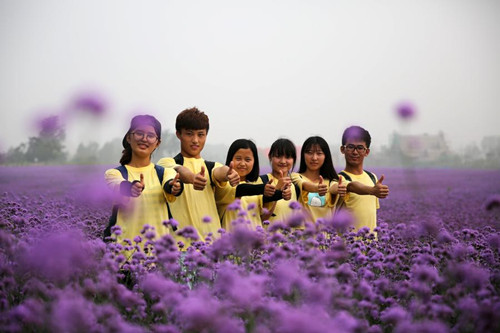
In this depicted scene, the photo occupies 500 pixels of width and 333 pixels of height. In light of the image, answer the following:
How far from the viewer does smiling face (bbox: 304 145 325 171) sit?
3598 mm

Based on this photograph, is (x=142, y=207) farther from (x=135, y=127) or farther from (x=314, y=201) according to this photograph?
(x=314, y=201)

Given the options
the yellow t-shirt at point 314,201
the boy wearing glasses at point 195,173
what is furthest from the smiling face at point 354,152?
the boy wearing glasses at point 195,173

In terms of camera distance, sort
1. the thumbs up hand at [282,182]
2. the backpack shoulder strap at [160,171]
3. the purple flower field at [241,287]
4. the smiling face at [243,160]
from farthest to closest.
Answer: the smiling face at [243,160] → the thumbs up hand at [282,182] → the backpack shoulder strap at [160,171] → the purple flower field at [241,287]

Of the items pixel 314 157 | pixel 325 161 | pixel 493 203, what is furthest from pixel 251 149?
pixel 493 203

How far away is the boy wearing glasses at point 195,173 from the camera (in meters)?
3.15

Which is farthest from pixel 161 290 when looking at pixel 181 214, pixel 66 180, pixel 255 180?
pixel 66 180

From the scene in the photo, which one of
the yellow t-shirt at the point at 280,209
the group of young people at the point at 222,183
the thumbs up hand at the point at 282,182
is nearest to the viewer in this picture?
the group of young people at the point at 222,183

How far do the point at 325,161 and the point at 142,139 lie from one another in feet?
4.52

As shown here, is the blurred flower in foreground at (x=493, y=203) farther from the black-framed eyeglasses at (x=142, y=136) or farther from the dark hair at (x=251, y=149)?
the black-framed eyeglasses at (x=142, y=136)

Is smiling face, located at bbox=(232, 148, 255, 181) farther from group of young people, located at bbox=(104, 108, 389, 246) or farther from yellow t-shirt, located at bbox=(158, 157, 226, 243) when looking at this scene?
yellow t-shirt, located at bbox=(158, 157, 226, 243)

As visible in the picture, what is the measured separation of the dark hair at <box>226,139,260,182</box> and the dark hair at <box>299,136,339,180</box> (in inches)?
16.4

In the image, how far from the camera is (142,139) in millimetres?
3021

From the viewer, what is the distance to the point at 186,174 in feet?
9.71

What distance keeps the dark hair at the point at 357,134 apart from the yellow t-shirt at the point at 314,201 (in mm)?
483
